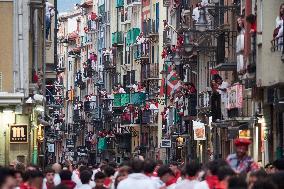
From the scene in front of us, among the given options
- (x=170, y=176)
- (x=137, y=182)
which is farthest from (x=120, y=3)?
(x=137, y=182)

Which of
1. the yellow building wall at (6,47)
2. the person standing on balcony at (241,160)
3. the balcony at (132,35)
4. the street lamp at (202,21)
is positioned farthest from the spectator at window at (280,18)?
the balcony at (132,35)

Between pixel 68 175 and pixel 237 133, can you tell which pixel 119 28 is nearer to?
pixel 237 133

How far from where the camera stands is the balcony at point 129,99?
363ft

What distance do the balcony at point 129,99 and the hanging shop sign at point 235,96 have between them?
52156 millimetres

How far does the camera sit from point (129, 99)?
116 metres

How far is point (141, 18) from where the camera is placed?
119m

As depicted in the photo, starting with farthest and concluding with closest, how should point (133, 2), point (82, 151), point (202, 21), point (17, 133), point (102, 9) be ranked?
point (82, 151) < point (102, 9) < point (133, 2) < point (202, 21) < point (17, 133)

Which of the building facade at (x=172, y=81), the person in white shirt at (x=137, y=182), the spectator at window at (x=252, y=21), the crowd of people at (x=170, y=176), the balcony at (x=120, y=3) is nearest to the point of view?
the crowd of people at (x=170, y=176)

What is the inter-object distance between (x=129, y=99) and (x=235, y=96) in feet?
198

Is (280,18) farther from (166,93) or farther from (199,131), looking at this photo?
(166,93)

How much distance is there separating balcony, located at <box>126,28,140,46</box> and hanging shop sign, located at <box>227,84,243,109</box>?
206 ft

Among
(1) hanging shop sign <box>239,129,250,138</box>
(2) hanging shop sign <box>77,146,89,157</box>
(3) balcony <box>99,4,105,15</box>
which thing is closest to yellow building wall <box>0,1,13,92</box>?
(1) hanging shop sign <box>239,129,250,138</box>

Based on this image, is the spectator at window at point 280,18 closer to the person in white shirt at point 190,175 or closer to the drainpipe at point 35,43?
the person in white shirt at point 190,175

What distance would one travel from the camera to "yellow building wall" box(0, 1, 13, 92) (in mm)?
51625
